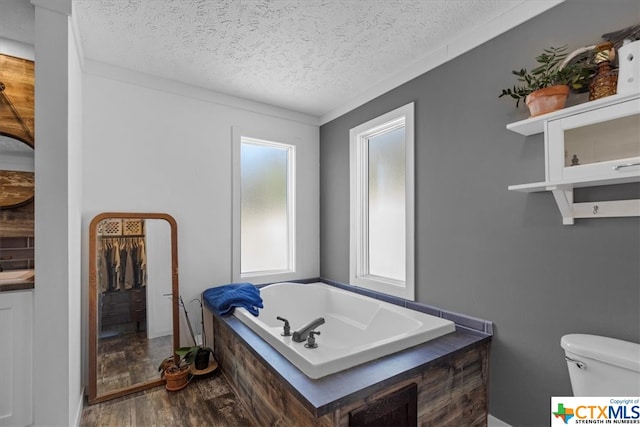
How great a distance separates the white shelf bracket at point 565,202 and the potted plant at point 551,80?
0.40 meters

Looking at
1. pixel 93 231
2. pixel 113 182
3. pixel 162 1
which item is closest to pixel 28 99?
pixel 113 182

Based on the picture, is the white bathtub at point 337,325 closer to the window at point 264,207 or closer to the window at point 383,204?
the window at point 383,204

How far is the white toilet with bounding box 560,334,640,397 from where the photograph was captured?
1271mm

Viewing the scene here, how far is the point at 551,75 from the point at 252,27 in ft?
5.58

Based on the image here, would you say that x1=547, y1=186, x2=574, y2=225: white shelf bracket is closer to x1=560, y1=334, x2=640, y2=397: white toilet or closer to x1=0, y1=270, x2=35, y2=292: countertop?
x1=560, y1=334, x2=640, y2=397: white toilet

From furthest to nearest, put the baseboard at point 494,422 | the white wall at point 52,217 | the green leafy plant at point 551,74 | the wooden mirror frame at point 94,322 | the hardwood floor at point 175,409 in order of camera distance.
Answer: the wooden mirror frame at point 94,322 < the hardwood floor at point 175,409 < the baseboard at point 494,422 < the white wall at point 52,217 < the green leafy plant at point 551,74

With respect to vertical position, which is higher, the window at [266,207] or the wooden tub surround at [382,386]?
the window at [266,207]

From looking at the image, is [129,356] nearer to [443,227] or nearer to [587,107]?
[443,227]

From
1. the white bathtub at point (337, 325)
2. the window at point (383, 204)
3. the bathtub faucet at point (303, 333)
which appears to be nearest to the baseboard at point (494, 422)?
the white bathtub at point (337, 325)

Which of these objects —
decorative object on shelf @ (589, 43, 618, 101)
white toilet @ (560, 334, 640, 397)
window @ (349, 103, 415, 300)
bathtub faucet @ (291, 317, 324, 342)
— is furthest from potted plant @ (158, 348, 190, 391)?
decorative object on shelf @ (589, 43, 618, 101)

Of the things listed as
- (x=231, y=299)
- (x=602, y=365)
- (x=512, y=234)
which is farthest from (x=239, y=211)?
(x=602, y=365)

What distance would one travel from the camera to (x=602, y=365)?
1.33m

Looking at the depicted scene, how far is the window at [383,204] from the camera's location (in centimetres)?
251

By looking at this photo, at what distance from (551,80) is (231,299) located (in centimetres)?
243
